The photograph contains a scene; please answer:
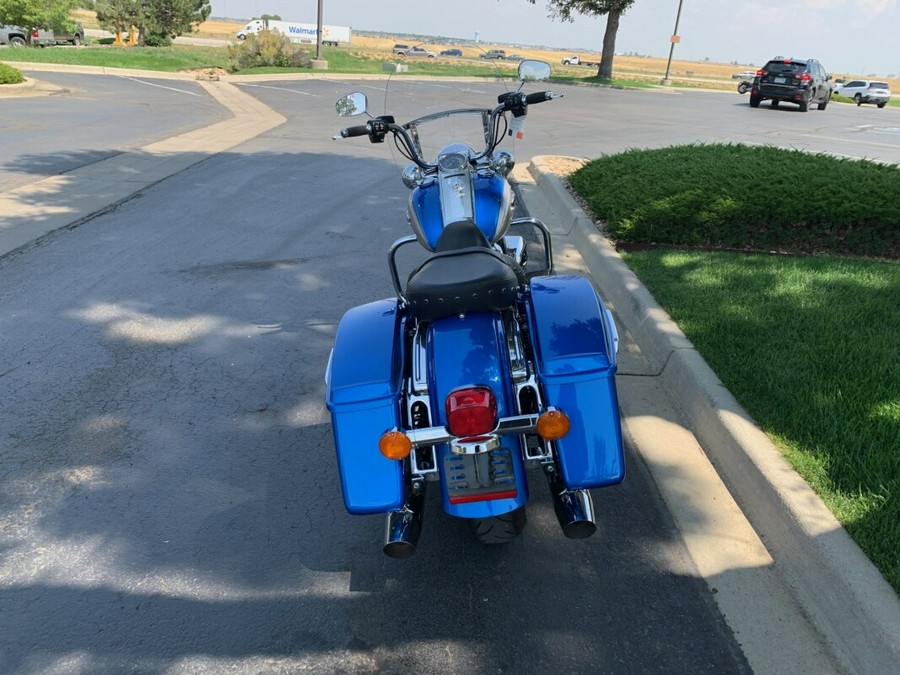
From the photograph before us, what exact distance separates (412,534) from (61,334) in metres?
3.62

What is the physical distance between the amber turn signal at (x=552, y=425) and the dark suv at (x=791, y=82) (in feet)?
84.6

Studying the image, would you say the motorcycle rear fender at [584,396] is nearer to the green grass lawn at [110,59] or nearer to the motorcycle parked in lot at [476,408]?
the motorcycle parked in lot at [476,408]

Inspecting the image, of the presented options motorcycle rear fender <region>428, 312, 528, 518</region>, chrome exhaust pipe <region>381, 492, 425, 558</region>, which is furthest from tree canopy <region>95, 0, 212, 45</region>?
chrome exhaust pipe <region>381, 492, 425, 558</region>

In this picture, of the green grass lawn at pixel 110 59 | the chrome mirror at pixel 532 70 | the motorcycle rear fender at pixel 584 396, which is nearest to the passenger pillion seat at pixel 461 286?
the motorcycle rear fender at pixel 584 396

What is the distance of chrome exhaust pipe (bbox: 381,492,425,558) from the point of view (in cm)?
256

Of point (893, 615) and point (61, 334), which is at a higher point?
point (893, 615)

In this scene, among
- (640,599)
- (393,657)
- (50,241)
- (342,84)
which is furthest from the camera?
(342,84)

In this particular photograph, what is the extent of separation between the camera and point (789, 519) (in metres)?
2.90

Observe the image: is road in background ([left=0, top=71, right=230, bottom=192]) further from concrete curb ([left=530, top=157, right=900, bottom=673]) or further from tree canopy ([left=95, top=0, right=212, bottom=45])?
tree canopy ([left=95, top=0, right=212, bottom=45])

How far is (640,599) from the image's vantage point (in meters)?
2.79

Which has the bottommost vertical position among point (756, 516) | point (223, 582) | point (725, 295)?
point (223, 582)

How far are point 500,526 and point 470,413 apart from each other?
667 mm

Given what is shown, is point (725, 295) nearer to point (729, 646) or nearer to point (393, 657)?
point (729, 646)

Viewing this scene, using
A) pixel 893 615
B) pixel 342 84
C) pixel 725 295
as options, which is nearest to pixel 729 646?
pixel 893 615
